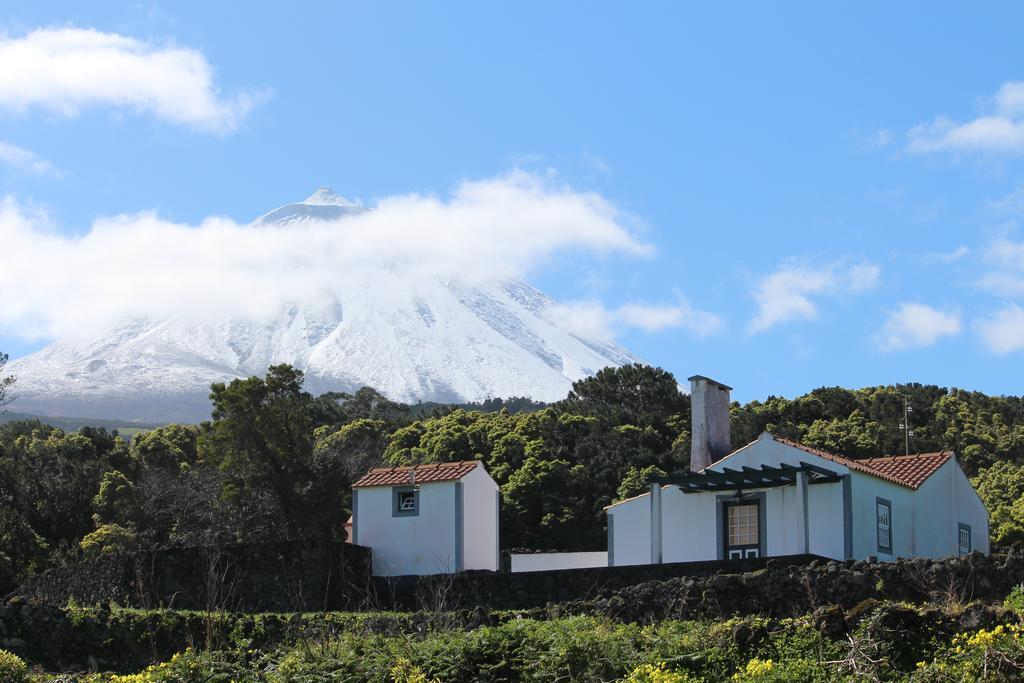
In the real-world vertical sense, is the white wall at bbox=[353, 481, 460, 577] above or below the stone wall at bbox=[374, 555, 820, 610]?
above

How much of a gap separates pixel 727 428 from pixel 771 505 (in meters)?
4.78

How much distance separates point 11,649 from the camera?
25.2 meters

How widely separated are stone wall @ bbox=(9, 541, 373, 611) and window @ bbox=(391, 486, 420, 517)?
215 centimetres

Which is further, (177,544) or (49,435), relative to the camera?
(49,435)

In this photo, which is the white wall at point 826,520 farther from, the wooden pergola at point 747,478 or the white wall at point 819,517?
the wooden pergola at point 747,478

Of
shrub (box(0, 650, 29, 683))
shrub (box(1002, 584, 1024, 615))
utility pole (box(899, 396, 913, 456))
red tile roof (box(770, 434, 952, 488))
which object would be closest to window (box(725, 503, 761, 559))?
red tile roof (box(770, 434, 952, 488))

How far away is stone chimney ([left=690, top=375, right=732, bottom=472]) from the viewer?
33.4 m

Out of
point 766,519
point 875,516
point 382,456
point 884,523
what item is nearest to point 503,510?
point 382,456

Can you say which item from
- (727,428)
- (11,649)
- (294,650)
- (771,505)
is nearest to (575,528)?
(727,428)

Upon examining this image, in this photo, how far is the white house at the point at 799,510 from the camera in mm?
28625

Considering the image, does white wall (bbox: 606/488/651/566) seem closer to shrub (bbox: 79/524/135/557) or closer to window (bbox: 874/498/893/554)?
window (bbox: 874/498/893/554)

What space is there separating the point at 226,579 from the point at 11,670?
9295 mm

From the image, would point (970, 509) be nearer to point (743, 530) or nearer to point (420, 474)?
point (743, 530)

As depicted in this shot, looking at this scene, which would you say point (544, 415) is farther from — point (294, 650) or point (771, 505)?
point (294, 650)
